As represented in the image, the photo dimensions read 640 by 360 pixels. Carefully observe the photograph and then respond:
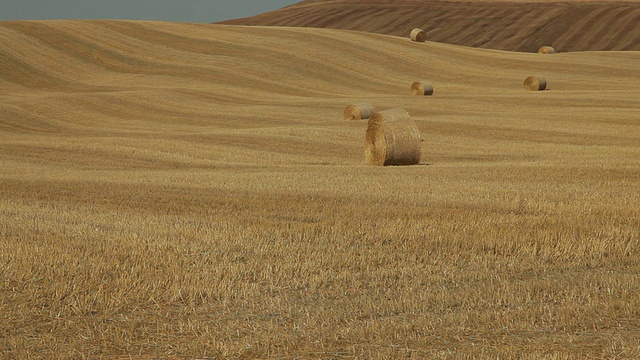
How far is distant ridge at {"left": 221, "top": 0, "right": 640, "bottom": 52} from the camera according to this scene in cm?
7625

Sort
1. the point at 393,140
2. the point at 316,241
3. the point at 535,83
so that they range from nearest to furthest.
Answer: the point at 316,241, the point at 393,140, the point at 535,83

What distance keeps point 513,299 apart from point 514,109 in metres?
30.0

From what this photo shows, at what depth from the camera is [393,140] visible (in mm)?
20594

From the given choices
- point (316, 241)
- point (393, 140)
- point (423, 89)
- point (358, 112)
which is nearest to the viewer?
point (316, 241)

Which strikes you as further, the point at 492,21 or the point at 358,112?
the point at 492,21

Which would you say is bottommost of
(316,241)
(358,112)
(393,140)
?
(358,112)

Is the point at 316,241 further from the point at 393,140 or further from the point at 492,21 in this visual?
the point at 492,21

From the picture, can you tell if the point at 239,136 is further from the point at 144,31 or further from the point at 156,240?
the point at 144,31

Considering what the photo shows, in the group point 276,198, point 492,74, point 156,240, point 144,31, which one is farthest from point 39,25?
point 156,240

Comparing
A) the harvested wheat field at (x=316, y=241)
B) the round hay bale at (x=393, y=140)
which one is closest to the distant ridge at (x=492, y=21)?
the harvested wheat field at (x=316, y=241)

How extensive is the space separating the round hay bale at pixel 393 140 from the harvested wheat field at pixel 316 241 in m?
1.08

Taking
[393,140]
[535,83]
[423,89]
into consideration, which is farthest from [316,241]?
[535,83]

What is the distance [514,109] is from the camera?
36.4 m

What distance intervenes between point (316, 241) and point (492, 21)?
7855 centimetres
